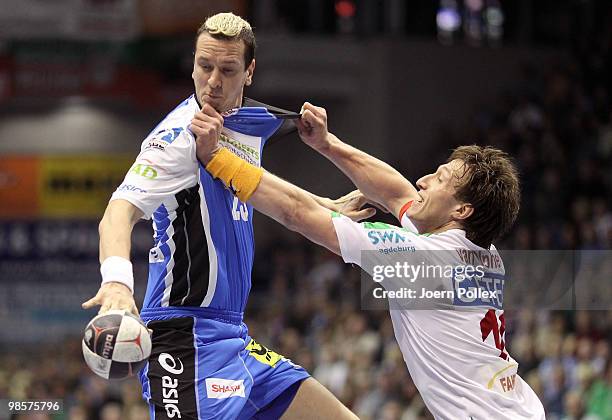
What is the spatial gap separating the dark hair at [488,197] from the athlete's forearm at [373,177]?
0.90m

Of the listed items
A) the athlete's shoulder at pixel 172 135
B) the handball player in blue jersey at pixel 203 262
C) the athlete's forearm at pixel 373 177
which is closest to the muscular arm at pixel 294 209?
the handball player in blue jersey at pixel 203 262

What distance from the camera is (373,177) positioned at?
6.30 m

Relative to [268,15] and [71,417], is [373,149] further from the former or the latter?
[71,417]

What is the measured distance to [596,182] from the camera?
1463cm

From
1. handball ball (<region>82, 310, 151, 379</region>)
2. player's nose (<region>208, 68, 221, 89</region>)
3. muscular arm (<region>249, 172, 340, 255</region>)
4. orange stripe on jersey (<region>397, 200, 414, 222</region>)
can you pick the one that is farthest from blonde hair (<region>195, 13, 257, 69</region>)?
handball ball (<region>82, 310, 151, 379</region>)

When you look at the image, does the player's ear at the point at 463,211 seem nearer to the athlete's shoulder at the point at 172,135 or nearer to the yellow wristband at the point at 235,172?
the yellow wristband at the point at 235,172

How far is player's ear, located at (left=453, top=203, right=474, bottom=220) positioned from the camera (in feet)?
17.4

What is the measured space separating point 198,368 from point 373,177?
5.46 feet

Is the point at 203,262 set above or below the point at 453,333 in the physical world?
above

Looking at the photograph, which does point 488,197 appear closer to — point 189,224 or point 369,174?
point 369,174

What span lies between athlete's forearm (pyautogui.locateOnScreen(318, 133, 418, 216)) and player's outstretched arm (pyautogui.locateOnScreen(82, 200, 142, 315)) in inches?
66.4

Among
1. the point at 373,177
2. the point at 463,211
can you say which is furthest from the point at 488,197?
the point at 373,177

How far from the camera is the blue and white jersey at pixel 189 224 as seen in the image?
508cm

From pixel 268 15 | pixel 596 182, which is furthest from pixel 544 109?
pixel 268 15
